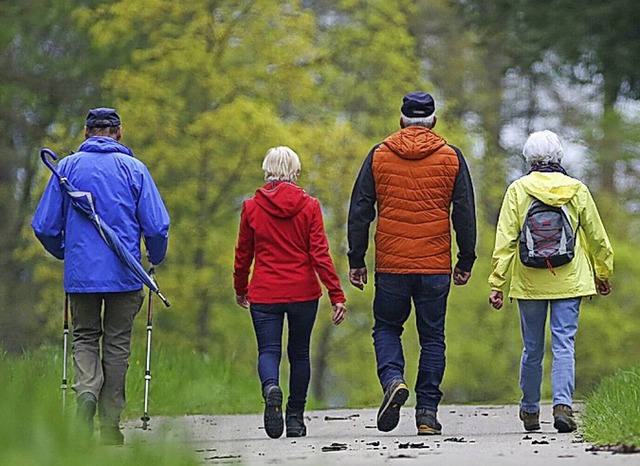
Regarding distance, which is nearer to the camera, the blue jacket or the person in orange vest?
the blue jacket

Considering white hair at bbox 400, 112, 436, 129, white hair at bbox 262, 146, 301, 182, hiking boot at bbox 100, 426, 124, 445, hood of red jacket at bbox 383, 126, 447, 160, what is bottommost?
hiking boot at bbox 100, 426, 124, 445

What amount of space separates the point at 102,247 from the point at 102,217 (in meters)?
0.17

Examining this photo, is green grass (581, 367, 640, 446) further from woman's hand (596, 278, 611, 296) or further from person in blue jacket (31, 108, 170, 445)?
person in blue jacket (31, 108, 170, 445)

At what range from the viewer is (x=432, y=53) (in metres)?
29.4

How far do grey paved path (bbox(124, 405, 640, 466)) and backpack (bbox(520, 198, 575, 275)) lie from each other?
1046mm

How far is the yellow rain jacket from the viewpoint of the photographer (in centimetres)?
950

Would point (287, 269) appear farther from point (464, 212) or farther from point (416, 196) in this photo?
point (464, 212)

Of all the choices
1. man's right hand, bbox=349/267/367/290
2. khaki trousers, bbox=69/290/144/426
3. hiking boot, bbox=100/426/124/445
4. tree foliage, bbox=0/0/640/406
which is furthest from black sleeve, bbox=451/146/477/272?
tree foliage, bbox=0/0/640/406

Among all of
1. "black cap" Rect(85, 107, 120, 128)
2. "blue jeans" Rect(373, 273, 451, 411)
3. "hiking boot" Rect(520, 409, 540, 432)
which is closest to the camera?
"black cap" Rect(85, 107, 120, 128)

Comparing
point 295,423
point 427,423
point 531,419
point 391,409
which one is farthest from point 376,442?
point 531,419

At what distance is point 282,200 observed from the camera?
9.57 m

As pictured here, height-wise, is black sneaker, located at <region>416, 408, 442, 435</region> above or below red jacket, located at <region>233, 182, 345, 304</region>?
below

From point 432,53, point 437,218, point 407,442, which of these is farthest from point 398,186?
point 432,53

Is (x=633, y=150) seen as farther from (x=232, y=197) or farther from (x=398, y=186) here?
(x=398, y=186)
